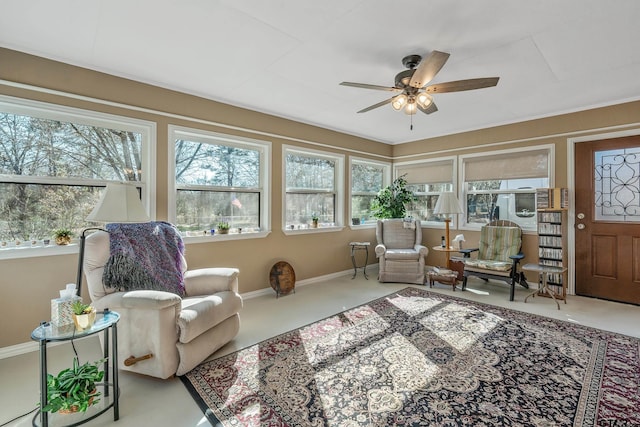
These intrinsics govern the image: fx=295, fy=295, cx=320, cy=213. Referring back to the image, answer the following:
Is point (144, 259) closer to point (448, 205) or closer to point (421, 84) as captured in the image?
point (421, 84)

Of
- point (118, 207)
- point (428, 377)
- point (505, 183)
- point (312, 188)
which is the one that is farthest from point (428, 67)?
point (505, 183)

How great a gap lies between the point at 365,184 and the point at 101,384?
4894 mm

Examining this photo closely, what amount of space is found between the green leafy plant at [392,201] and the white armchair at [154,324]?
3.90 m

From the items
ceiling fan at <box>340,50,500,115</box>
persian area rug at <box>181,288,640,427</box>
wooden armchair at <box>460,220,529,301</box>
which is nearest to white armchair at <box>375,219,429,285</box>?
wooden armchair at <box>460,220,529,301</box>

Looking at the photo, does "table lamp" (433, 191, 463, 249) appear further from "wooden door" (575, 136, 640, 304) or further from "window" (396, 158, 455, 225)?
"wooden door" (575, 136, 640, 304)

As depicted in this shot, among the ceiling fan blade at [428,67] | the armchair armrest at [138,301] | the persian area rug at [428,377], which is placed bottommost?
the persian area rug at [428,377]

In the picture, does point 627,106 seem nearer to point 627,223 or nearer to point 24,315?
point 627,223

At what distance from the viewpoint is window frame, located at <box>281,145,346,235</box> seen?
4395mm

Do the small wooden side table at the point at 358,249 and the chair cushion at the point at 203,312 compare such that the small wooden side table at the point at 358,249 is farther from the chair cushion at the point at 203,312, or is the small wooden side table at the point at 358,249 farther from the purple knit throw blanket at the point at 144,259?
the purple knit throw blanket at the point at 144,259

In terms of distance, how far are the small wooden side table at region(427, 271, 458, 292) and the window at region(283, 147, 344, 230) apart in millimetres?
1745

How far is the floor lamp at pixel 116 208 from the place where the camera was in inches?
79.4

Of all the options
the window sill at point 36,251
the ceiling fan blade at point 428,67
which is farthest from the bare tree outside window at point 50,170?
the ceiling fan blade at point 428,67

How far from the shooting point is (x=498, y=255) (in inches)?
177

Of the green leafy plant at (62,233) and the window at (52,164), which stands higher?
the window at (52,164)
